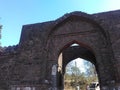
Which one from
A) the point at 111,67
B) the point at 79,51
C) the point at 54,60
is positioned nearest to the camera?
the point at 111,67

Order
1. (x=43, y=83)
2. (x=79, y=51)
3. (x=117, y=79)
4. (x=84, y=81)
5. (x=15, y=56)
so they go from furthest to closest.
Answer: (x=84, y=81)
(x=79, y=51)
(x=15, y=56)
(x=43, y=83)
(x=117, y=79)

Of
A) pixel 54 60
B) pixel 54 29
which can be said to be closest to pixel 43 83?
pixel 54 60

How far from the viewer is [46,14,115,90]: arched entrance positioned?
7.07m

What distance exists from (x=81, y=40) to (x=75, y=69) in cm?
2059

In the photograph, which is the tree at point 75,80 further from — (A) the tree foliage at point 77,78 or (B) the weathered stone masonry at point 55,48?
(B) the weathered stone masonry at point 55,48

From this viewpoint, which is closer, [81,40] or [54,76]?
[54,76]

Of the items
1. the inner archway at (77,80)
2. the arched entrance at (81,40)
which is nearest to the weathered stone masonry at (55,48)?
the arched entrance at (81,40)

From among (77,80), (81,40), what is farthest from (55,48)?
(77,80)

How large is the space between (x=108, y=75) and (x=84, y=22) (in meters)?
3.03

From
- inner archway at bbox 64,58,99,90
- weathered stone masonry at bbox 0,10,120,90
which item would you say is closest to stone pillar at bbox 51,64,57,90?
weathered stone masonry at bbox 0,10,120,90

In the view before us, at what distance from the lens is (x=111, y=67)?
22.4 ft

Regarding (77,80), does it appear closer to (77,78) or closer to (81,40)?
(77,78)

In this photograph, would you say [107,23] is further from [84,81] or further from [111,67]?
[84,81]

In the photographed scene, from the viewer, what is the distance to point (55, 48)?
816 centimetres
